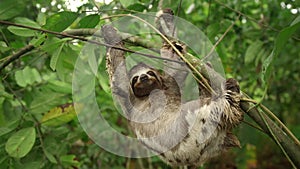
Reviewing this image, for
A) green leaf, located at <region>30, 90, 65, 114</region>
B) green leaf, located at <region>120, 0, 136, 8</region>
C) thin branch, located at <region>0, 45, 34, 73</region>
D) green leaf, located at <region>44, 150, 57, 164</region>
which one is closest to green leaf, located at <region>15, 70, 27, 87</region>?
green leaf, located at <region>30, 90, 65, 114</region>

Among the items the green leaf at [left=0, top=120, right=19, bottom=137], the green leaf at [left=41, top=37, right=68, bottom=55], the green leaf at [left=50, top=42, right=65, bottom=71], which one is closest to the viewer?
the green leaf at [left=41, top=37, right=68, bottom=55]

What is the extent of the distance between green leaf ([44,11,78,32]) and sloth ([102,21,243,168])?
0.47 m

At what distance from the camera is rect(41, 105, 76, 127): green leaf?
385 cm

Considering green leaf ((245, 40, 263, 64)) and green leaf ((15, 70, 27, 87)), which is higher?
green leaf ((245, 40, 263, 64))

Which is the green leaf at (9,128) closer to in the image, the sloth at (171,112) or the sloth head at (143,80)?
the sloth at (171,112)

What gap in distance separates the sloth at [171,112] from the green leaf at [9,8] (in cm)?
91

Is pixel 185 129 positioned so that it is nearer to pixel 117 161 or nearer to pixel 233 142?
pixel 233 142

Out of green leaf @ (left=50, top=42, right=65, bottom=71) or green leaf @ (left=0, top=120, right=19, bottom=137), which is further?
green leaf @ (left=0, top=120, right=19, bottom=137)

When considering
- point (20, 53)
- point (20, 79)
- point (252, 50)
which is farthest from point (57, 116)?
point (252, 50)

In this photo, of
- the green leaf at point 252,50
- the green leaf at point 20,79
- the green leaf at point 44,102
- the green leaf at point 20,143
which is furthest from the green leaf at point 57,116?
the green leaf at point 252,50

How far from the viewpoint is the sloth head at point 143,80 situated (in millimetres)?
4109

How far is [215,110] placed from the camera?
11.3 ft

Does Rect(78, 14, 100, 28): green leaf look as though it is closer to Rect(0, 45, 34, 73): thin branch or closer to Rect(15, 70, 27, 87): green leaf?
Rect(0, 45, 34, 73): thin branch

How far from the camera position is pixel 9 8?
372cm
